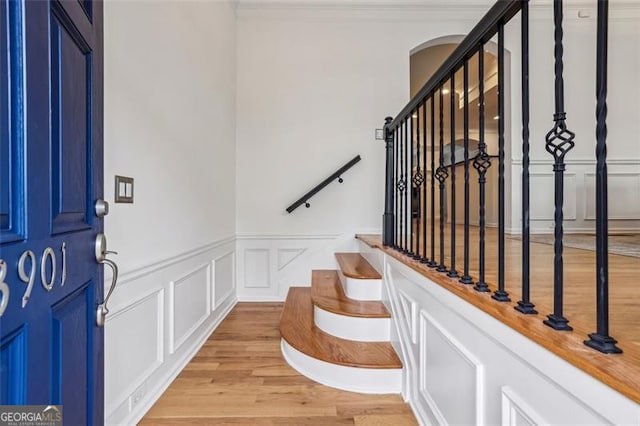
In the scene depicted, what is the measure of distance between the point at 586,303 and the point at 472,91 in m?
5.81

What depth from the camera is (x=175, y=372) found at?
188 centimetres

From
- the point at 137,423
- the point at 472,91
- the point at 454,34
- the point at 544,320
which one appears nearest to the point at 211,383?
the point at 137,423

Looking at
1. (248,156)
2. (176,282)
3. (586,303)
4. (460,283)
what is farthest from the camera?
(248,156)

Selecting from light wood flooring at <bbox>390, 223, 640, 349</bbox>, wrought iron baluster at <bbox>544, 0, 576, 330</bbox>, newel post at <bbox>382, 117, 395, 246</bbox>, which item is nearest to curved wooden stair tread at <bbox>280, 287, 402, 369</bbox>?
light wood flooring at <bbox>390, 223, 640, 349</bbox>

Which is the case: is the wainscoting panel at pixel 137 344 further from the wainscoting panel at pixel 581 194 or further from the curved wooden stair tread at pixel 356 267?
the wainscoting panel at pixel 581 194

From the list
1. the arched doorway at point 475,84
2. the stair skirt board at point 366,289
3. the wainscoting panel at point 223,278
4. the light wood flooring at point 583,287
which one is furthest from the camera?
the arched doorway at point 475,84

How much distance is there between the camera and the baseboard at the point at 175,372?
4.88ft

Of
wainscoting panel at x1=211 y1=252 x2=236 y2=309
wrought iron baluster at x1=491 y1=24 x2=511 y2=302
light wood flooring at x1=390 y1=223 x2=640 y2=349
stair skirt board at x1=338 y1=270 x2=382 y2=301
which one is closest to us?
light wood flooring at x1=390 y1=223 x2=640 y2=349

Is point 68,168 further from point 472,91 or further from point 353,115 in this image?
point 472,91

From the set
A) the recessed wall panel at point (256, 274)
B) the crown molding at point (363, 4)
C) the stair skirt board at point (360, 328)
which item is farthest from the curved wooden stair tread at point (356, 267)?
the crown molding at point (363, 4)

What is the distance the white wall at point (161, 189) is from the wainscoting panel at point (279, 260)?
54 centimetres

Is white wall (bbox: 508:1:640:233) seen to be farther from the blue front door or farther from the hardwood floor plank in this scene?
the blue front door

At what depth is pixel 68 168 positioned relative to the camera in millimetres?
743

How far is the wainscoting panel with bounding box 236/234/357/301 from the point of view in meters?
3.36
